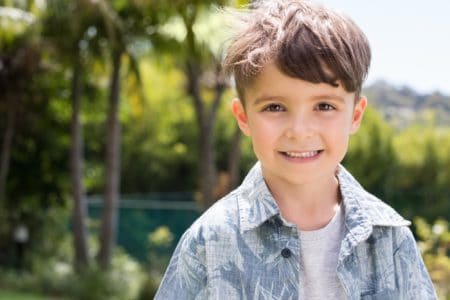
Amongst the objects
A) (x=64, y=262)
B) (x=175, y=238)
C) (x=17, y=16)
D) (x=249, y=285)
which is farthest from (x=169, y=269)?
(x=64, y=262)

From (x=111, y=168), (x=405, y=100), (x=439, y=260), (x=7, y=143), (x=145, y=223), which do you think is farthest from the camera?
(x=405, y=100)

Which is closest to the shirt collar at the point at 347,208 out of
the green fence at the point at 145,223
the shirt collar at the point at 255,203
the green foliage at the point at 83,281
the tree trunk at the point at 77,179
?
the shirt collar at the point at 255,203

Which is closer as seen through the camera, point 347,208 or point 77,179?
point 347,208

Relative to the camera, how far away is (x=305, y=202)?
187 centimetres

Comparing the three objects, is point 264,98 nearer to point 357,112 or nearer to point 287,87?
point 287,87

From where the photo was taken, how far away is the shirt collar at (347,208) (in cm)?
181

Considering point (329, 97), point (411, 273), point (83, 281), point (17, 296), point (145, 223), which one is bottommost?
point (411, 273)

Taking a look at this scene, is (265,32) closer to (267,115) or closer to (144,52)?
(267,115)

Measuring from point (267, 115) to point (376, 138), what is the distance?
85.0ft

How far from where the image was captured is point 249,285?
176 cm

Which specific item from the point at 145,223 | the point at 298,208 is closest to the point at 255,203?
the point at 298,208

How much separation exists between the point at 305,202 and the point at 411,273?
0.84 ft

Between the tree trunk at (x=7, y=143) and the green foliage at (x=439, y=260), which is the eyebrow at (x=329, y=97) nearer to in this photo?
the green foliage at (x=439, y=260)

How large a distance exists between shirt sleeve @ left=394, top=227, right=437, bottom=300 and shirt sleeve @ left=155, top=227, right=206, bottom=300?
15.5 inches
